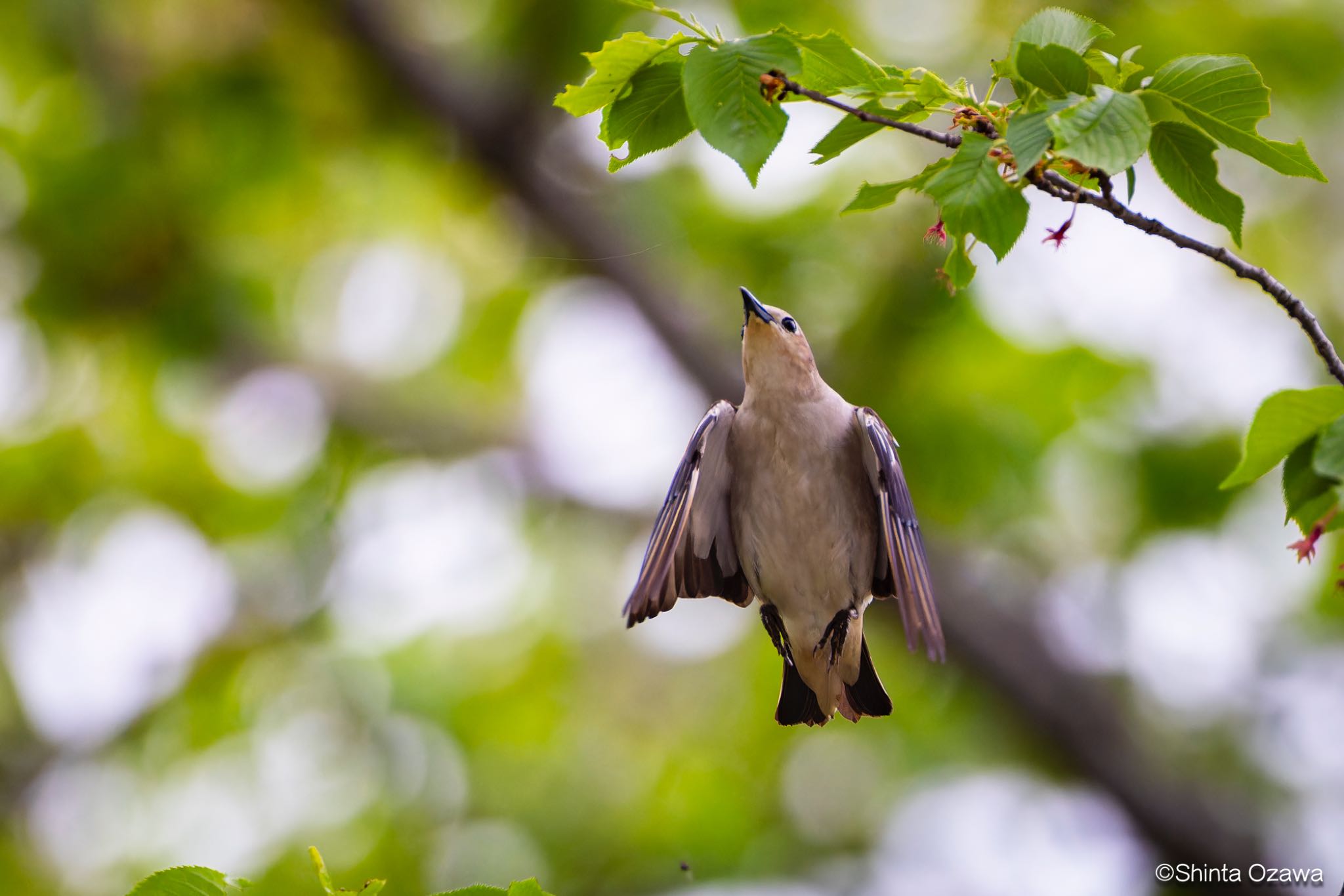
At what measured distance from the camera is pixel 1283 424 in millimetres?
3225

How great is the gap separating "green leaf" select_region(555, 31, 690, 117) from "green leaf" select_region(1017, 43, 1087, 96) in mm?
995

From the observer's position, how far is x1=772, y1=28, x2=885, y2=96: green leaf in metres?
3.45

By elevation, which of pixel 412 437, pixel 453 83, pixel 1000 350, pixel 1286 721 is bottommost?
pixel 1286 721

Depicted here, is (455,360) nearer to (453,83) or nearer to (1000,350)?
(453,83)

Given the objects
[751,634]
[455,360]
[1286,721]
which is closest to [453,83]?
[455,360]

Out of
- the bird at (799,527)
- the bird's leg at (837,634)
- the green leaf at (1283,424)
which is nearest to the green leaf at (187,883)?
the bird at (799,527)


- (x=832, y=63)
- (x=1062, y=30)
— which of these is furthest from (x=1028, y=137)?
(x=832, y=63)

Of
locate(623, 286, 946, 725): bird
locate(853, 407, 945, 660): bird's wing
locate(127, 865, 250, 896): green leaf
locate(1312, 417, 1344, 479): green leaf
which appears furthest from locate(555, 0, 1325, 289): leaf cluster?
locate(127, 865, 250, 896): green leaf

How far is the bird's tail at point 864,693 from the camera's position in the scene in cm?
523

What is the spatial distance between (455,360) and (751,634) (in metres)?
5.68

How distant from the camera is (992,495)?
1104 cm

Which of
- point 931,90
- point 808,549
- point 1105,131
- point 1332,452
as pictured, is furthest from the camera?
point 808,549

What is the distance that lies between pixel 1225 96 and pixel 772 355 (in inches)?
105

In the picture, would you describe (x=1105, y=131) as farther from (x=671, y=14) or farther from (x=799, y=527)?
(x=799, y=527)
